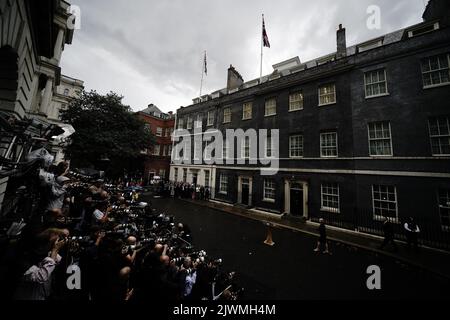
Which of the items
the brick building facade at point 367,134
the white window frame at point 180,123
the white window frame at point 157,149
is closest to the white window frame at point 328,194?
the brick building facade at point 367,134

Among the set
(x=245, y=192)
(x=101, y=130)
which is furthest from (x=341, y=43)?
(x=101, y=130)

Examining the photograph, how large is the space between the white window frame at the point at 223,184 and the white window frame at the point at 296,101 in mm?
10001

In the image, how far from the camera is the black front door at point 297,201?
14.7m

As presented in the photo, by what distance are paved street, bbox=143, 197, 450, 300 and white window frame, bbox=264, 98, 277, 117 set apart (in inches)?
449

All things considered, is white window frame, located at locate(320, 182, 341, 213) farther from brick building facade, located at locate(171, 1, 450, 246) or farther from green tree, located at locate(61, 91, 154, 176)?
green tree, located at locate(61, 91, 154, 176)

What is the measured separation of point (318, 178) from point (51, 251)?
14.9 meters

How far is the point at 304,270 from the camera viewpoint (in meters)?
7.04

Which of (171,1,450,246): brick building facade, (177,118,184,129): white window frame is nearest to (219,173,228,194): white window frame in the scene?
(171,1,450,246): brick building facade

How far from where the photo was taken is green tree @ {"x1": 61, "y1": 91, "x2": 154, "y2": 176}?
18266mm

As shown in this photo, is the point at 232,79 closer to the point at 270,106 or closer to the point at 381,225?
the point at 270,106

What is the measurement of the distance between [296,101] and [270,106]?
2629mm

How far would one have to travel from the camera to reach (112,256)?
10.6 ft
